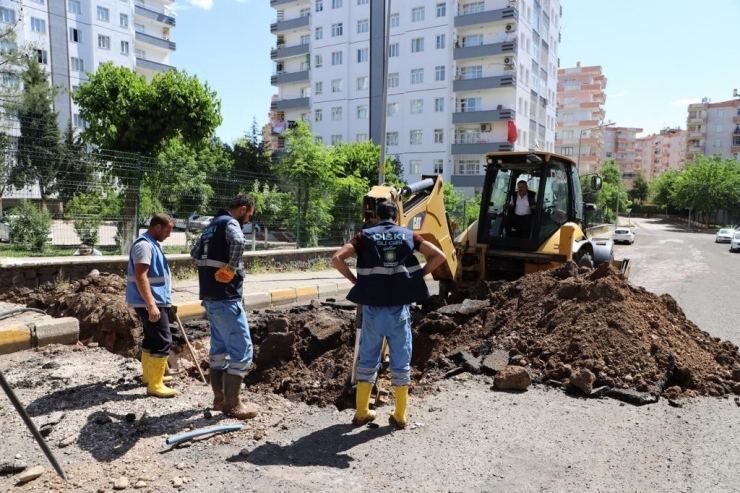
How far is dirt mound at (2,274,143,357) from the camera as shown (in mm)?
6250

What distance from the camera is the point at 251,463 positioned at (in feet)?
11.8

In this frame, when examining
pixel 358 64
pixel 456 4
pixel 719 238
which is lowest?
pixel 719 238

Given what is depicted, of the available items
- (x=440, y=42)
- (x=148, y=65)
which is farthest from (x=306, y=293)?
(x=148, y=65)

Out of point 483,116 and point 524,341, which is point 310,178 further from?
point 483,116

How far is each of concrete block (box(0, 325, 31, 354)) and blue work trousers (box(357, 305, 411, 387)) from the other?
388cm

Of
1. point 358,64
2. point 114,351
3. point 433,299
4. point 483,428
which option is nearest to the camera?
point 483,428

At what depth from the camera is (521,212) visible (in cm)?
867

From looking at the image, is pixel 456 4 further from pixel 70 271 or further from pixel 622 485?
pixel 622 485

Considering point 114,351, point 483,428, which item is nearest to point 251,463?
point 483,428

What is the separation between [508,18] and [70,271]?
143 feet

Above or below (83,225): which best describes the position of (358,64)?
above

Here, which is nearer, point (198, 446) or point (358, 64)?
point (198, 446)

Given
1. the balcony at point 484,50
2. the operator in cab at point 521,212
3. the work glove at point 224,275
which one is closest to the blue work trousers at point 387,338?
the work glove at point 224,275

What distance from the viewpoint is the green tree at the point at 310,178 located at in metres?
14.0
